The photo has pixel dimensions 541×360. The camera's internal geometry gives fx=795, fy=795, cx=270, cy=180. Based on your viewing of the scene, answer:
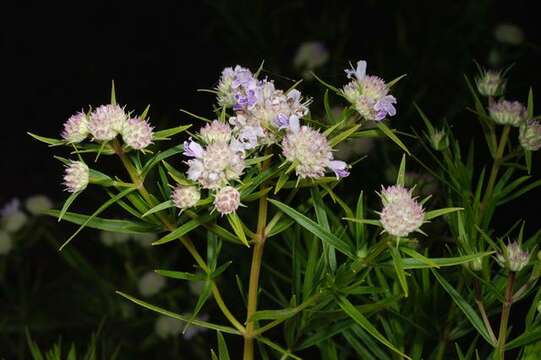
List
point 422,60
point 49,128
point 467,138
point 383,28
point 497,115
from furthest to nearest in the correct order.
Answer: point 49,128 → point 383,28 → point 422,60 → point 467,138 → point 497,115

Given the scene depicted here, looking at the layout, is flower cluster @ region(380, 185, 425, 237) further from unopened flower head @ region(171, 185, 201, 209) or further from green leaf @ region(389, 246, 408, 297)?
unopened flower head @ region(171, 185, 201, 209)

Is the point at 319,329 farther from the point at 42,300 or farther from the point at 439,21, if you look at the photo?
the point at 439,21

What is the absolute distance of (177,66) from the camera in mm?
1865

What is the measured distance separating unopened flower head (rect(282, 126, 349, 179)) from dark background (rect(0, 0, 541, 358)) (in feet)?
2.36

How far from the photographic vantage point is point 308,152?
25.4 inches

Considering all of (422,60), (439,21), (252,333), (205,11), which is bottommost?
(252,333)

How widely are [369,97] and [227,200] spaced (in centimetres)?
17

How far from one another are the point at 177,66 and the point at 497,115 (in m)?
1.11

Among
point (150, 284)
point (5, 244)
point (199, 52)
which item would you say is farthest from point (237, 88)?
point (199, 52)

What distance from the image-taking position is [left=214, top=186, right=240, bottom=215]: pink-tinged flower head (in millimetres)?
636

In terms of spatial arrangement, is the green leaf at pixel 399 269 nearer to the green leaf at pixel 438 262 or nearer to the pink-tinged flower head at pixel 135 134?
the green leaf at pixel 438 262

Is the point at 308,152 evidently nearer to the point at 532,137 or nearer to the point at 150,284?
the point at 532,137

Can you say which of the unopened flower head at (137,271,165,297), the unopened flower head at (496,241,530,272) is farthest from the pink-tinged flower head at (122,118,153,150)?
the unopened flower head at (137,271,165,297)

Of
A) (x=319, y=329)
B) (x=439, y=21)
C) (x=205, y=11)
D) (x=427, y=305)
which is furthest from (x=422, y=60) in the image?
(x=319, y=329)
